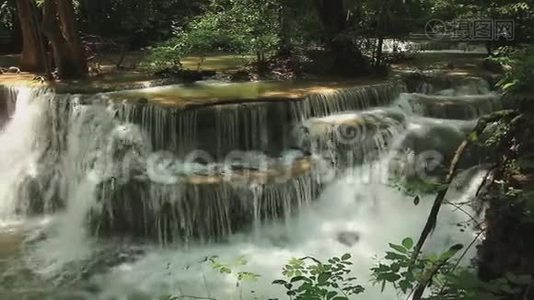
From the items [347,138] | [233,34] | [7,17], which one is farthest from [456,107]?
[7,17]

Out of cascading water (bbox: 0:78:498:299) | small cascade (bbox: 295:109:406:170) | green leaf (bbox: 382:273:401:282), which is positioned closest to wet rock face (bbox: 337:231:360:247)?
cascading water (bbox: 0:78:498:299)

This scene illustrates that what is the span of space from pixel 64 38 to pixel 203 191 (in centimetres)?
515

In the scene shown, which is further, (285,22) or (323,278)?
(285,22)

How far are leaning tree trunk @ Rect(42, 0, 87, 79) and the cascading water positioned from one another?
172 cm

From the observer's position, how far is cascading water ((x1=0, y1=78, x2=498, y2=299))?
6.95 meters

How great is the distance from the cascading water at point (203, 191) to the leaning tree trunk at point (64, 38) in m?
1.72

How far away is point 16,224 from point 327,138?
14.5 feet

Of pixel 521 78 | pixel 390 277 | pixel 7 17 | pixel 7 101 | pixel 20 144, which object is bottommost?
pixel 20 144

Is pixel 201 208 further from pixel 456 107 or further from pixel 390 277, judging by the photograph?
pixel 390 277

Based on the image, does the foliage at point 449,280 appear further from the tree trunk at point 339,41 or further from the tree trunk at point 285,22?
the tree trunk at point 285,22

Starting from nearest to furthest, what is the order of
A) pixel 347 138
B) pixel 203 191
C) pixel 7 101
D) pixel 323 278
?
pixel 323 278
pixel 203 191
pixel 347 138
pixel 7 101

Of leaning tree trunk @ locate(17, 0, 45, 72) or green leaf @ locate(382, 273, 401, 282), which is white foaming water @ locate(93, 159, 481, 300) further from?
leaning tree trunk @ locate(17, 0, 45, 72)

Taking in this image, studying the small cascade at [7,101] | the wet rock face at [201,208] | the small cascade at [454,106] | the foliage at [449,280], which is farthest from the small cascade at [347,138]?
the foliage at [449,280]

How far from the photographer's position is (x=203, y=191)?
7.55m
